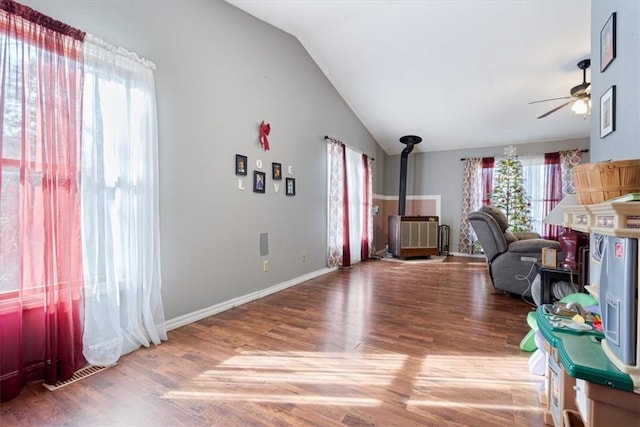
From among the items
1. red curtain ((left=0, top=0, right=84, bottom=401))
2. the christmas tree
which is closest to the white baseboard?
red curtain ((left=0, top=0, right=84, bottom=401))

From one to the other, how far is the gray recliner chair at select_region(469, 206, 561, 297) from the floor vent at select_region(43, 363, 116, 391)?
3.60 metres

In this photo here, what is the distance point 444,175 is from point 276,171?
14.7 feet

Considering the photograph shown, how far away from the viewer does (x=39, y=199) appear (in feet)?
5.35

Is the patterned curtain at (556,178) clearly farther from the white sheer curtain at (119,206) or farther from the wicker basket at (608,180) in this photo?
the white sheer curtain at (119,206)

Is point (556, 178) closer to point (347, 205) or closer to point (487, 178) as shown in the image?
point (487, 178)

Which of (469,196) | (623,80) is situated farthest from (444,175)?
(623,80)

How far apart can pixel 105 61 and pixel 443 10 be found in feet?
10.7

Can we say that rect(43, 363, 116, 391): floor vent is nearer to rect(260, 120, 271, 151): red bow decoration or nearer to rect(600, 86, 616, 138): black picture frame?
rect(260, 120, 271, 151): red bow decoration

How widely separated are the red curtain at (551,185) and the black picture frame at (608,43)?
4693 millimetres

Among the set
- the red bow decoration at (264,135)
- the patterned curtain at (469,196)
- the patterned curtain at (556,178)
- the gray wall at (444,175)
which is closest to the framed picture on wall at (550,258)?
the red bow decoration at (264,135)

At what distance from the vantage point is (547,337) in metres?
1.18

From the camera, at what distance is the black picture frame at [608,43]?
1571 mm

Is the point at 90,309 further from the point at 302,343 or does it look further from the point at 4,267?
the point at 302,343

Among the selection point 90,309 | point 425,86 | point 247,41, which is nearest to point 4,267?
point 90,309
